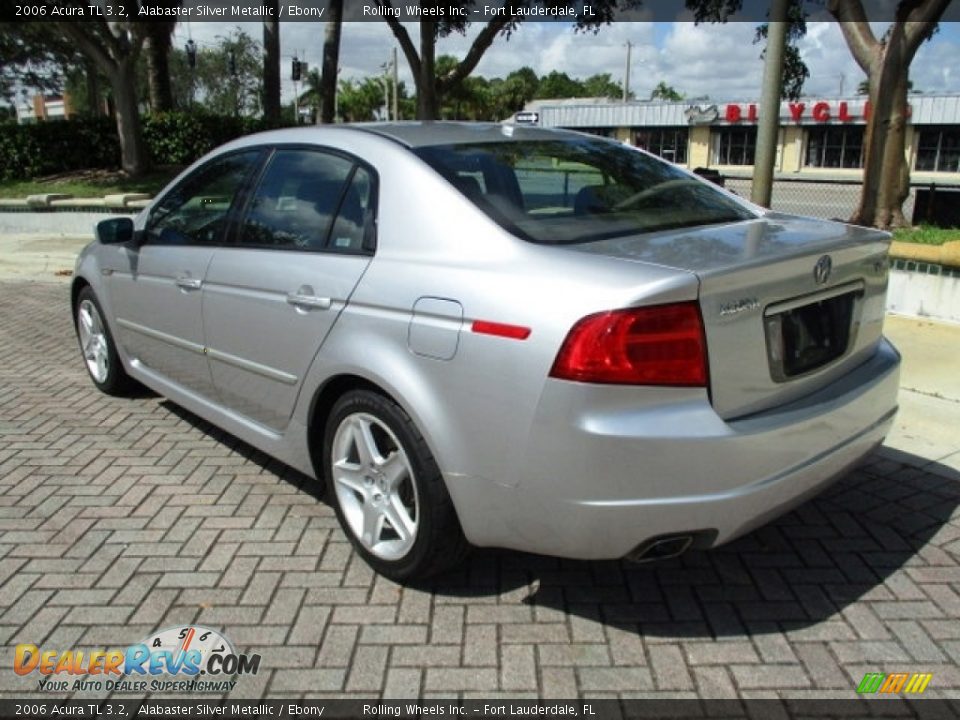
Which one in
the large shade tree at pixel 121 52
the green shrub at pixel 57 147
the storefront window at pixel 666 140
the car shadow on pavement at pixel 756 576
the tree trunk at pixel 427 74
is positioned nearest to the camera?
the car shadow on pavement at pixel 756 576

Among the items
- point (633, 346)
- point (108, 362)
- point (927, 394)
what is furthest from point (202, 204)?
point (927, 394)

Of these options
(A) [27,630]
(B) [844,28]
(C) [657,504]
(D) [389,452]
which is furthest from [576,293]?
(B) [844,28]

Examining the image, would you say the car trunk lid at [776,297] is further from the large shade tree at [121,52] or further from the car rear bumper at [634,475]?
the large shade tree at [121,52]

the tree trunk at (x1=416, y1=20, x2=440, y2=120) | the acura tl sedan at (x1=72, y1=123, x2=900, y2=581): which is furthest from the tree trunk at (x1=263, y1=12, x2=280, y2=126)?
the acura tl sedan at (x1=72, y1=123, x2=900, y2=581)

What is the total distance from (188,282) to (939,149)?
45.1 metres

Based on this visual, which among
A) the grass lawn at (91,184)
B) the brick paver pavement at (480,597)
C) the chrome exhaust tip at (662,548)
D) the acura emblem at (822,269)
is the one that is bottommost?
the brick paver pavement at (480,597)

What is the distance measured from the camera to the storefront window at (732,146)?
4766 cm

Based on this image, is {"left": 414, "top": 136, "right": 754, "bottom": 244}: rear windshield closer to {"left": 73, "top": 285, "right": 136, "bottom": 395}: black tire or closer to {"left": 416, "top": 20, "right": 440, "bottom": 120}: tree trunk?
{"left": 73, "top": 285, "right": 136, "bottom": 395}: black tire

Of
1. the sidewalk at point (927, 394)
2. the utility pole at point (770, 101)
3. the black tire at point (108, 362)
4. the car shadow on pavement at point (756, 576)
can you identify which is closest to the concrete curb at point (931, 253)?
the sidewalk at point (927, 394)

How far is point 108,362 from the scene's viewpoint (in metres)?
5.14

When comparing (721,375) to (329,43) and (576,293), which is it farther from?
(329,43)

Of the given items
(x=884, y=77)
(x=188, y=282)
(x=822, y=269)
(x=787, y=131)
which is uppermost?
(x=884, y=77)

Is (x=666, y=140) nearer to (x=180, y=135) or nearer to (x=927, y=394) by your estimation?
(x=180, y=135)

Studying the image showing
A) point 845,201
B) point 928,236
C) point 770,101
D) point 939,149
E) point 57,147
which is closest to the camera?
point 770,101
